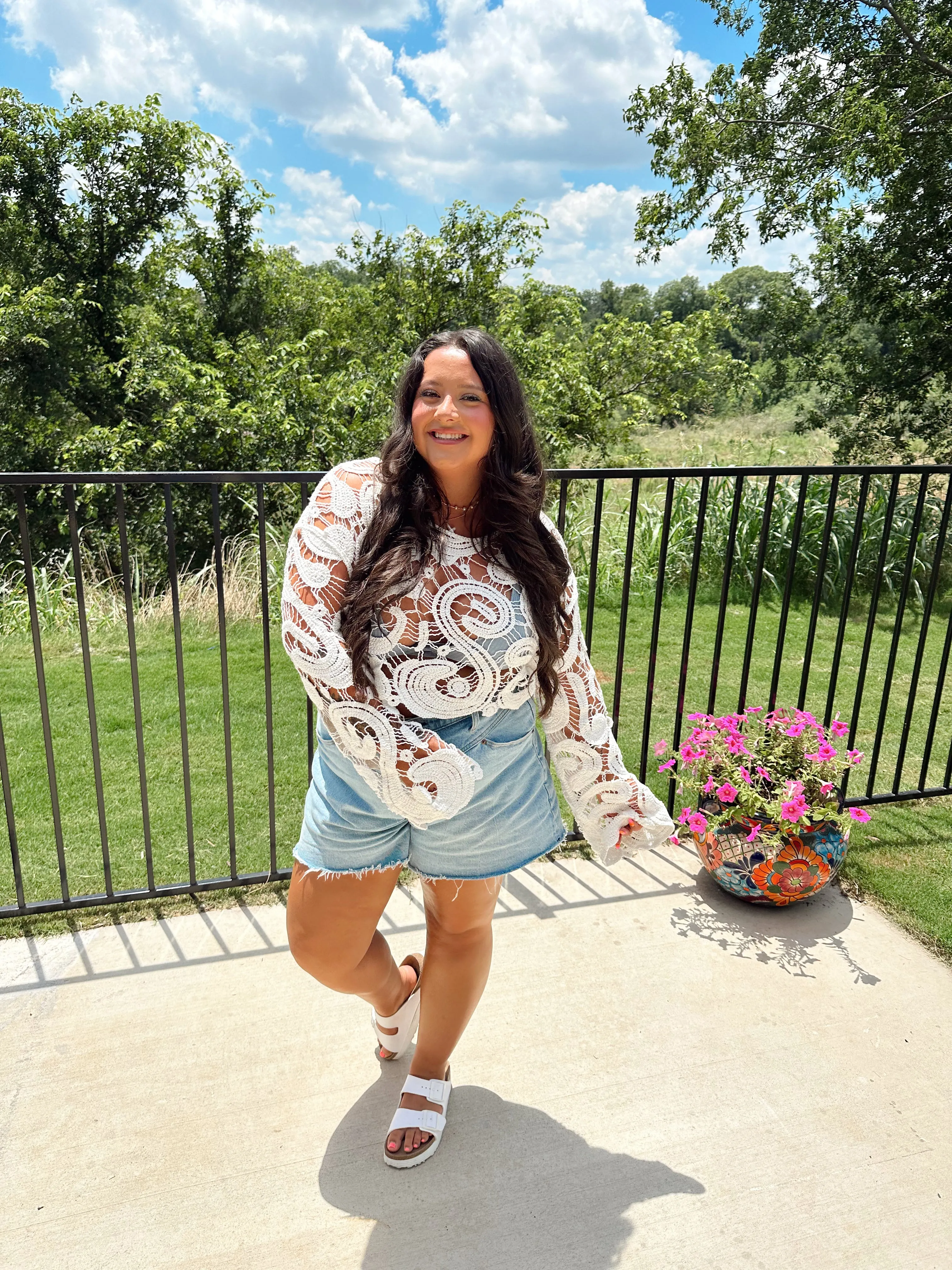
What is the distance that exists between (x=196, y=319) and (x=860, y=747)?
8770 mm

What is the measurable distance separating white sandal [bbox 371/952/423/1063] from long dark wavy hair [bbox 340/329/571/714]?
0.83 meters

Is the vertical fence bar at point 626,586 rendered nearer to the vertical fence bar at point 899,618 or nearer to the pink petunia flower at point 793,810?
the pink petunia flower at point 793,810

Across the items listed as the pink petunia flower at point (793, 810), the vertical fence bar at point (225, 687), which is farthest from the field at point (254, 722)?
the pink petunia flower at point (793, 810)

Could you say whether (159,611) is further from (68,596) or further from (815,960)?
(815,960)

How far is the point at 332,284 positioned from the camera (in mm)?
10930

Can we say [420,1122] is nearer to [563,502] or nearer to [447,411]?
[447,411]

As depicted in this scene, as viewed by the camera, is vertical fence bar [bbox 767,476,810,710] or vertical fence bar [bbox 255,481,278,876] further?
vertical fence bar [bbox 767,476,810,710]

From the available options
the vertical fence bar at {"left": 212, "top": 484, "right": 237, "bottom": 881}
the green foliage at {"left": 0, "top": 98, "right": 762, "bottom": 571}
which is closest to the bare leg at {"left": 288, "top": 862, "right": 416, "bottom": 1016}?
the vertical fence bar at {"left": 212, "top": 484, "right": 237, "bottom": 881}

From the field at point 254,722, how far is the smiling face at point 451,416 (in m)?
1.65

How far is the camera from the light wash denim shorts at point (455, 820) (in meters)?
1.51

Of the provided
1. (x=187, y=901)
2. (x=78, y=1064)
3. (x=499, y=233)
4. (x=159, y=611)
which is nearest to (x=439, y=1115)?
(x=78, y=1064)

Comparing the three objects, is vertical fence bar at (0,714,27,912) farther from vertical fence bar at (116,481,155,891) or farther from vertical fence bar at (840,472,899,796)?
vertical fence bar at (840,472,899,796)

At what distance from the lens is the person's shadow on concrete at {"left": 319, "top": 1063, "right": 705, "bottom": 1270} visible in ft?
4.88

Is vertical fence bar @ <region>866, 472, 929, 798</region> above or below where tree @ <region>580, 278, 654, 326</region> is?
below
